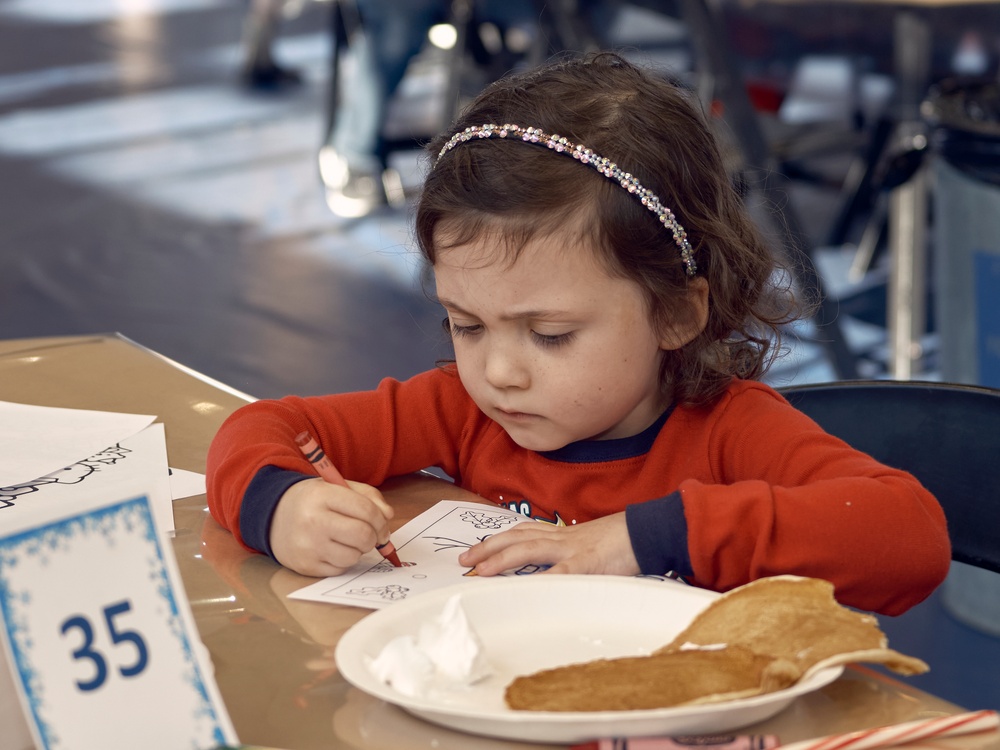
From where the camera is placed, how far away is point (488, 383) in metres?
0.90

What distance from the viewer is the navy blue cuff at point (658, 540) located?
76cm

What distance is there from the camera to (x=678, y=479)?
0.98 m

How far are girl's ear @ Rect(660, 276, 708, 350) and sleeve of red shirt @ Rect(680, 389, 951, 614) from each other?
0.64 ft

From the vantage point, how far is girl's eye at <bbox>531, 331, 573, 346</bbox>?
89 cm

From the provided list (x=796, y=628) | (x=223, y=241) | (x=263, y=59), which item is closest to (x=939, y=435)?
(x=796, y=628)

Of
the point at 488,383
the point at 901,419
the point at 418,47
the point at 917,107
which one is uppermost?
the point at 418,47

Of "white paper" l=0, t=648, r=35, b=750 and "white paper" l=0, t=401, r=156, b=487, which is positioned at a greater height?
"white paper" l=0, t=401, r=156, b=487

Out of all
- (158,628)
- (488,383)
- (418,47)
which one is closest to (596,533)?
(488,383)

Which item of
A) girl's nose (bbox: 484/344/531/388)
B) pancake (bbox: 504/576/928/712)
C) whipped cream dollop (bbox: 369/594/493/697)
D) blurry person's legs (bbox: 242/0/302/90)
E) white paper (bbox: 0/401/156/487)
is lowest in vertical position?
pancake (bbox: 504/576/928/712)

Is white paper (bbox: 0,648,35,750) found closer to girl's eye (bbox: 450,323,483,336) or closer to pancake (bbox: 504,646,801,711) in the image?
pancake (bbox: 504,646,801,711)

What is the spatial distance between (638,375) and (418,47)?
10.4 feet

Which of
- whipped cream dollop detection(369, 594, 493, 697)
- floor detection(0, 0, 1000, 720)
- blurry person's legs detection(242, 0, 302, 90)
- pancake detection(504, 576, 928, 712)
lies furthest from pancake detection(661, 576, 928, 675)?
blurry person's legs detection(242, 0, 302, 90)

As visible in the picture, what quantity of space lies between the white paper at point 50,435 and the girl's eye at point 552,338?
377 mm

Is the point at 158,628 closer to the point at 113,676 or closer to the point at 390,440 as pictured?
the point at 113,676
